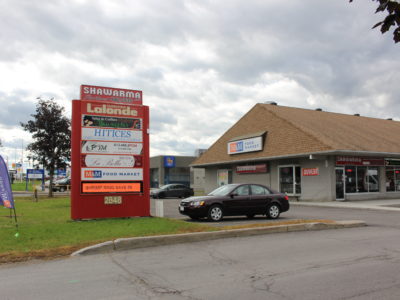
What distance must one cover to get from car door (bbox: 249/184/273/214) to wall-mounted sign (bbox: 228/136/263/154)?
15.6 m

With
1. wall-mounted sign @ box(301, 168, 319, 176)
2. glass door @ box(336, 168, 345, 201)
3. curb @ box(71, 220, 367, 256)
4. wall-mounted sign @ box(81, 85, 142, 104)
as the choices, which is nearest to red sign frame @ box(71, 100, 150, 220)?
wall-mounted sign @ box(81, 85, 142, 104)

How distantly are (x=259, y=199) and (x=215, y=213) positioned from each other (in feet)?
6.28

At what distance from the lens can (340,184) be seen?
25.5m

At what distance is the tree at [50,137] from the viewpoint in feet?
93.8

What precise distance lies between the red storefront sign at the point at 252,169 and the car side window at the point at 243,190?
1586 cm

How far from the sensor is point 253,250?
29.3 ft

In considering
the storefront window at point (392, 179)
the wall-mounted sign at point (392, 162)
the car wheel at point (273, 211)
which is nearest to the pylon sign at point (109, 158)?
the car wheel at point (273, 211)

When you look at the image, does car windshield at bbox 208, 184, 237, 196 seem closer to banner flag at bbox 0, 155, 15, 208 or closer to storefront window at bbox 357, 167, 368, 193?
banner flag at bbox 0, 155, 15, 208

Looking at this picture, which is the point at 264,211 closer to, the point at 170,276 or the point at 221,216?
the point at 221,216

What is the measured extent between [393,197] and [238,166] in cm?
1229

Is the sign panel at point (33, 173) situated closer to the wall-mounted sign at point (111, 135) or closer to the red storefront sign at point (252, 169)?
the red storefront sign at point (252, 169)

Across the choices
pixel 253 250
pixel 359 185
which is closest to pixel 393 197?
pixel 359 185

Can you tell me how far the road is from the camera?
18.6ft

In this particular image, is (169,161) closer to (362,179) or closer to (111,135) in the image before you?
(362,179)
